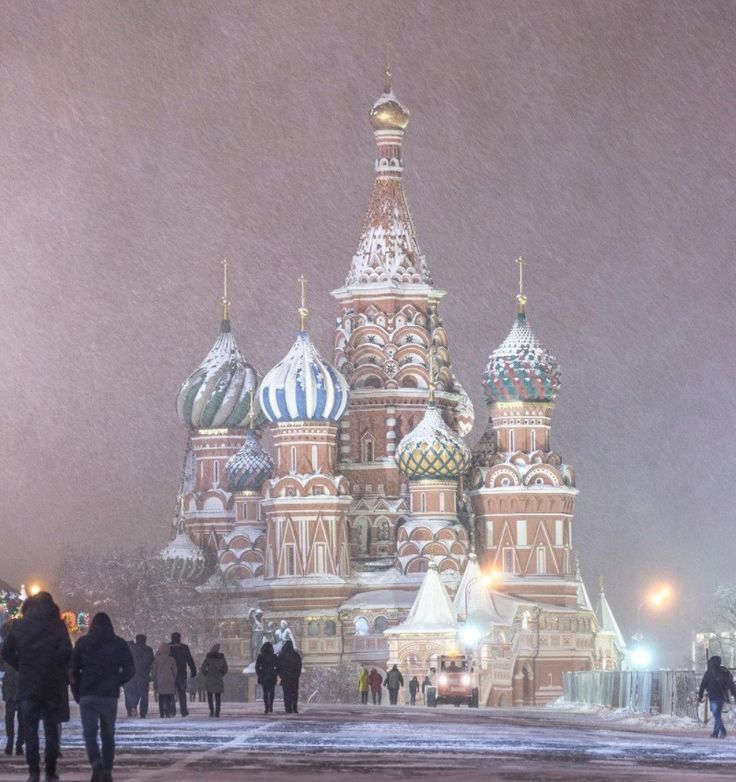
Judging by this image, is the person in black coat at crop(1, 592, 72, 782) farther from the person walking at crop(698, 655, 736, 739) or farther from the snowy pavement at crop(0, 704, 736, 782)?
the person walking at crop(698, 655, 736, 739)

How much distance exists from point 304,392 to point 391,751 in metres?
64.3

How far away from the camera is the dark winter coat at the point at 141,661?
3541 centimetres

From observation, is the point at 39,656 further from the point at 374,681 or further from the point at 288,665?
the point at 374,681

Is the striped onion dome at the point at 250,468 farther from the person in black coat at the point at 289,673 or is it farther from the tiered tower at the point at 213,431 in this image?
the person in black coat at the point at 289,673

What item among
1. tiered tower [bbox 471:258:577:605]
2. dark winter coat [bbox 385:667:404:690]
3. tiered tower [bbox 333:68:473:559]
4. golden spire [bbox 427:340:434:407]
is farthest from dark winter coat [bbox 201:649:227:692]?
tiered tower [bbox 333:68:473:559]

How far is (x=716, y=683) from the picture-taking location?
3012 centimetres

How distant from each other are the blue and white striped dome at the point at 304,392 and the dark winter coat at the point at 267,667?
50.0 metres

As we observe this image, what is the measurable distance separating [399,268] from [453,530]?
1146 centimetres

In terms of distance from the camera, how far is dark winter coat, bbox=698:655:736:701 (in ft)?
98.6

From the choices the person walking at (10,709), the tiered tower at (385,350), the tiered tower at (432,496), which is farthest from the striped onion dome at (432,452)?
the person walking at (10,709)

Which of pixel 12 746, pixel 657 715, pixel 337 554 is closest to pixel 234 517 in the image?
pixel 337 554

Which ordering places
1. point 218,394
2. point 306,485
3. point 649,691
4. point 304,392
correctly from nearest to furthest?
1. point 649,691
2. point 306,485
3. point 304,392
4. point 218,394

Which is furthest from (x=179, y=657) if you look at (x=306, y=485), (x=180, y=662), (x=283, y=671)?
(x=306, y=485)

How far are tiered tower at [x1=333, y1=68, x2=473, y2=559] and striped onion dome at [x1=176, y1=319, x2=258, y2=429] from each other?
5926 mm
